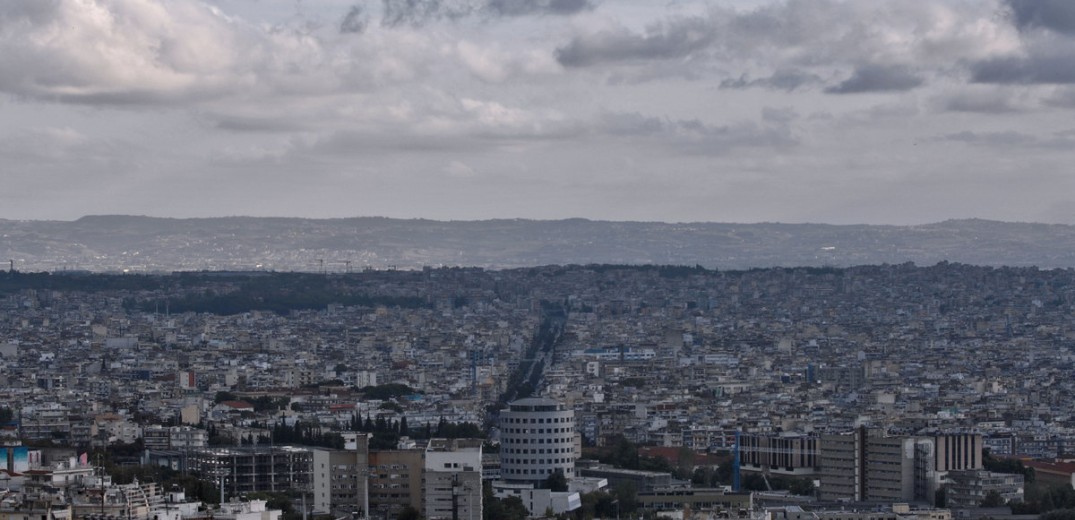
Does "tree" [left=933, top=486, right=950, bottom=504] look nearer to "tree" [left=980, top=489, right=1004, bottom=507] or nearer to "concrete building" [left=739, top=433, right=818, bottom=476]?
"tree" [left=980, top=489, right=1004, bottom=507]

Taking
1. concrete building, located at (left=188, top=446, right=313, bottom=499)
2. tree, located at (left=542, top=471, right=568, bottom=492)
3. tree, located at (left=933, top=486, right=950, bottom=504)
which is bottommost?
tree, located at (left=933, top=486, right=950, bottom=504)

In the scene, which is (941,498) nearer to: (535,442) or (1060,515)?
(1060,515)

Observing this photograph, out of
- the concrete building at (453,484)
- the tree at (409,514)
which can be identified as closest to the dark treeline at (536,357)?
the concrete building at (453,484)

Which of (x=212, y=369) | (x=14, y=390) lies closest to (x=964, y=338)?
Answer: (x=212, y=369)

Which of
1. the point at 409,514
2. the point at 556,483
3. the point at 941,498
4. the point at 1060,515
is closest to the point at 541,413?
the point at 556,483

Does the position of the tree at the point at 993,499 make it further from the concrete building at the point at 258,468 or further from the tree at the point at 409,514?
the tree at the point at 409,514

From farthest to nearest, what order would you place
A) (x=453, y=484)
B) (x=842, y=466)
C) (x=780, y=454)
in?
(x=780, y=454), (x=842, y=466), (x=453, y=484)

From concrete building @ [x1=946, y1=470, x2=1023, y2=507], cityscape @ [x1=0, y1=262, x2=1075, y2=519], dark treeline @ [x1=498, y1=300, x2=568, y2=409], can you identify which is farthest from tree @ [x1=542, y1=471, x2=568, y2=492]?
dark treeline @ [x1=498, y1=300, x2=568, y2=409]

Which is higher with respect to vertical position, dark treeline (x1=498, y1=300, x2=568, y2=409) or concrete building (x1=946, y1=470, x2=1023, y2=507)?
dark treeline (x1=498, y1=300, x2=568, y2=409)

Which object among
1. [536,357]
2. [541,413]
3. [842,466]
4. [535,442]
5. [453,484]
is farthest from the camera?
[536,357]

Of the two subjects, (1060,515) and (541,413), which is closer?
(1060,515)
